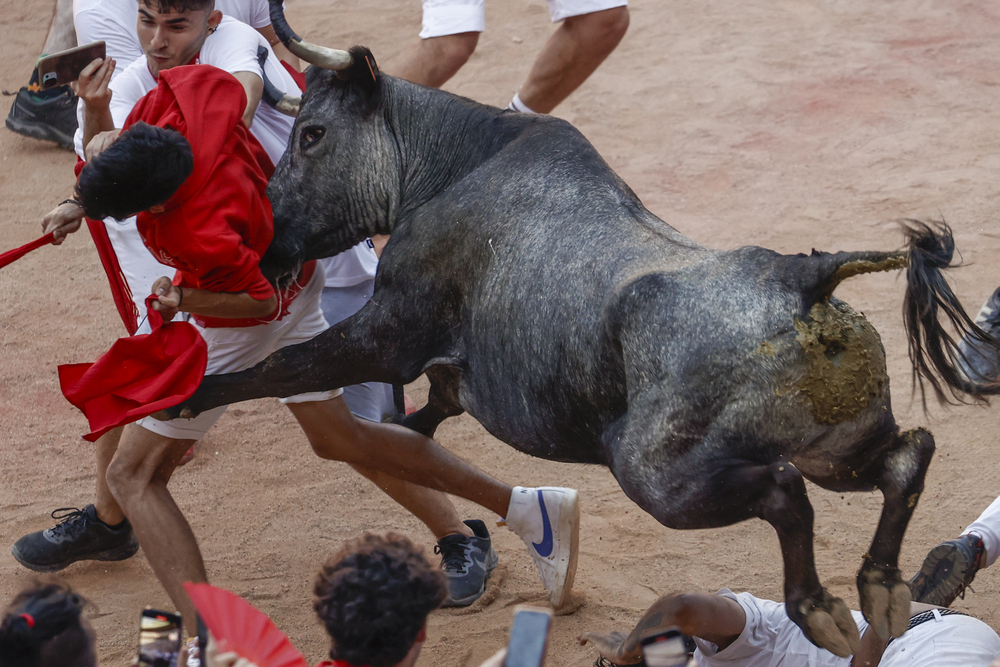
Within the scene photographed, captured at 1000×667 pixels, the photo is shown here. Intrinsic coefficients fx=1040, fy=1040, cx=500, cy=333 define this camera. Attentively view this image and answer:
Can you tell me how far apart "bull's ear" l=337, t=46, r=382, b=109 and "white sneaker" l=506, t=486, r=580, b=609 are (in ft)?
5.48

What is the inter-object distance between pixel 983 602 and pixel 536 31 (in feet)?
23.2

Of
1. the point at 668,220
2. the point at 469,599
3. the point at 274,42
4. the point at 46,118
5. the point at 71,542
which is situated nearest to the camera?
the point at 469,599

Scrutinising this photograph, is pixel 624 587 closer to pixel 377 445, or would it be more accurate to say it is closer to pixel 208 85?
pixel 377 445

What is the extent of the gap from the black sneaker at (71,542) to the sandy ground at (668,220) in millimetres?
125

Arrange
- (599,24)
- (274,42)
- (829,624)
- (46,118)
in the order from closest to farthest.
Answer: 1. (829,624)
2. (274,42)
3. (599,24)
4. (46,118)

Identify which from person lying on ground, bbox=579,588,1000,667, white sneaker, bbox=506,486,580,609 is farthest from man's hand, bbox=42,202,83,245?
person lying on ground, bbox=579,588,1000,667

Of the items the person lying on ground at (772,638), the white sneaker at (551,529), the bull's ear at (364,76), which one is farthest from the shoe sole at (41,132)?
the person lying on ground at (772,638)

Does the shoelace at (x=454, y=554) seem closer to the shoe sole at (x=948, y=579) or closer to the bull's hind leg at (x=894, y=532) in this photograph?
the shoe sole at (x=948, y=579)

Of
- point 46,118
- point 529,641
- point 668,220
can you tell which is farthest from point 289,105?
point 46,118

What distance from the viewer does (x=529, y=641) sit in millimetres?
1785

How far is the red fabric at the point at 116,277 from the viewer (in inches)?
155

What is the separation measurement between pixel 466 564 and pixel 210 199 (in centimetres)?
197

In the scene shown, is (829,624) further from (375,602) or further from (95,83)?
(95,83)

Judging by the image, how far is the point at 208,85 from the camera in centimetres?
337
